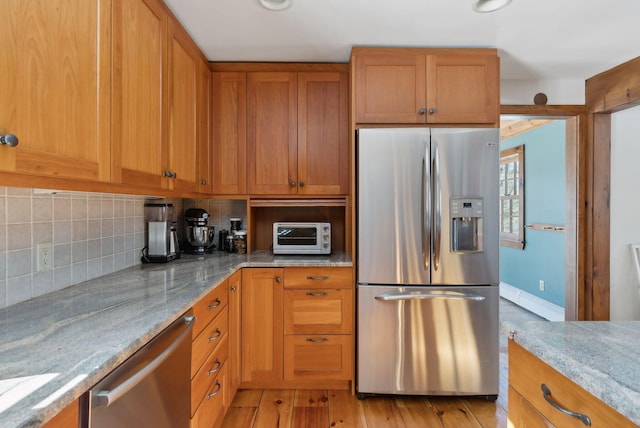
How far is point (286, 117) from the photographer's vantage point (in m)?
2.46

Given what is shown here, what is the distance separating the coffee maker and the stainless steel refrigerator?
1.25m

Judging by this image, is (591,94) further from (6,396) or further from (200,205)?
(6,396)

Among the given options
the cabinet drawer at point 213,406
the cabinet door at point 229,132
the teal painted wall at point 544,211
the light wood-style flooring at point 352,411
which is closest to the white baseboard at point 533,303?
the teal painted wall at point 544,211

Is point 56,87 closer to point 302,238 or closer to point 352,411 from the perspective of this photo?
point 302,238

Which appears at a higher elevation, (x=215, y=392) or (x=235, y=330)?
(x=235, y=330)

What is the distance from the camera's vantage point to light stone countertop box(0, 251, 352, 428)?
638 millimetres

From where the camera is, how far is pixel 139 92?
4.91 ft

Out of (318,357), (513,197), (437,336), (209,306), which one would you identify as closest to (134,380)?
(209,306)

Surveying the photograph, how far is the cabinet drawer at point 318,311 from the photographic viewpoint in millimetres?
2184

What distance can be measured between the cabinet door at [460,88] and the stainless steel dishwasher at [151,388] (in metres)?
1.95

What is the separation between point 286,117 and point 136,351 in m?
1.91

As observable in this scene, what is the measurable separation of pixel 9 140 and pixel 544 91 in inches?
134

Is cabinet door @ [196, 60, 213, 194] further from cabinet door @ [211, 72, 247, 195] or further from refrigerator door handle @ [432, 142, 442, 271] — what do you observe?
refrigerator door handle @ [432, 142, 442, 271]

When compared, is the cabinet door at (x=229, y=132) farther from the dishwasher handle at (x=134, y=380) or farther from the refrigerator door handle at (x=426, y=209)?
the dishwasher handle at (x=134, y=380)
